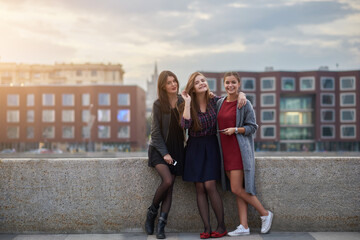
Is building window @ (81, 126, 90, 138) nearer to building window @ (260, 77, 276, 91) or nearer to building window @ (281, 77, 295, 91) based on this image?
building window @ (260, 77, 276, 91)

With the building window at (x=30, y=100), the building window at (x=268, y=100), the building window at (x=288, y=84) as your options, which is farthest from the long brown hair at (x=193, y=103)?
the building window at (x=30, y=100)

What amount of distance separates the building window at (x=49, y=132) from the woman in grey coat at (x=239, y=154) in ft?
231

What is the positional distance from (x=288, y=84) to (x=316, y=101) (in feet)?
Answer: 18.4

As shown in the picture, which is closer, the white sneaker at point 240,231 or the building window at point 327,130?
the white sneaker at point 240,231

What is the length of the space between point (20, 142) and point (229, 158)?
241 ft

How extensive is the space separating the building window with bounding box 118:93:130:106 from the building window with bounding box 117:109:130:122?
1252 mm

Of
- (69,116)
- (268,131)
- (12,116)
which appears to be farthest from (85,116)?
(268,131)

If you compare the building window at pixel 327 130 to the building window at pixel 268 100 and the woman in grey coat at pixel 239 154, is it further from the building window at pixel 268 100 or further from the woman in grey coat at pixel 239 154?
the woman in grey coat at pixel 239 154

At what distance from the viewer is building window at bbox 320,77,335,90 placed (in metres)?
67.1

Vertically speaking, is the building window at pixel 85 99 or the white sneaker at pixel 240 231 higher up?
the building window at pixel 85 99

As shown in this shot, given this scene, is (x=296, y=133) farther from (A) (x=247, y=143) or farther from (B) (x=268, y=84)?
(A) (x=247, y=143)

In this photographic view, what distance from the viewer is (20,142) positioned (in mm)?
71875

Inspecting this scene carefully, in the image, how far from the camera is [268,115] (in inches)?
2645

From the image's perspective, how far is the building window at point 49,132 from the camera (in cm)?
7131
